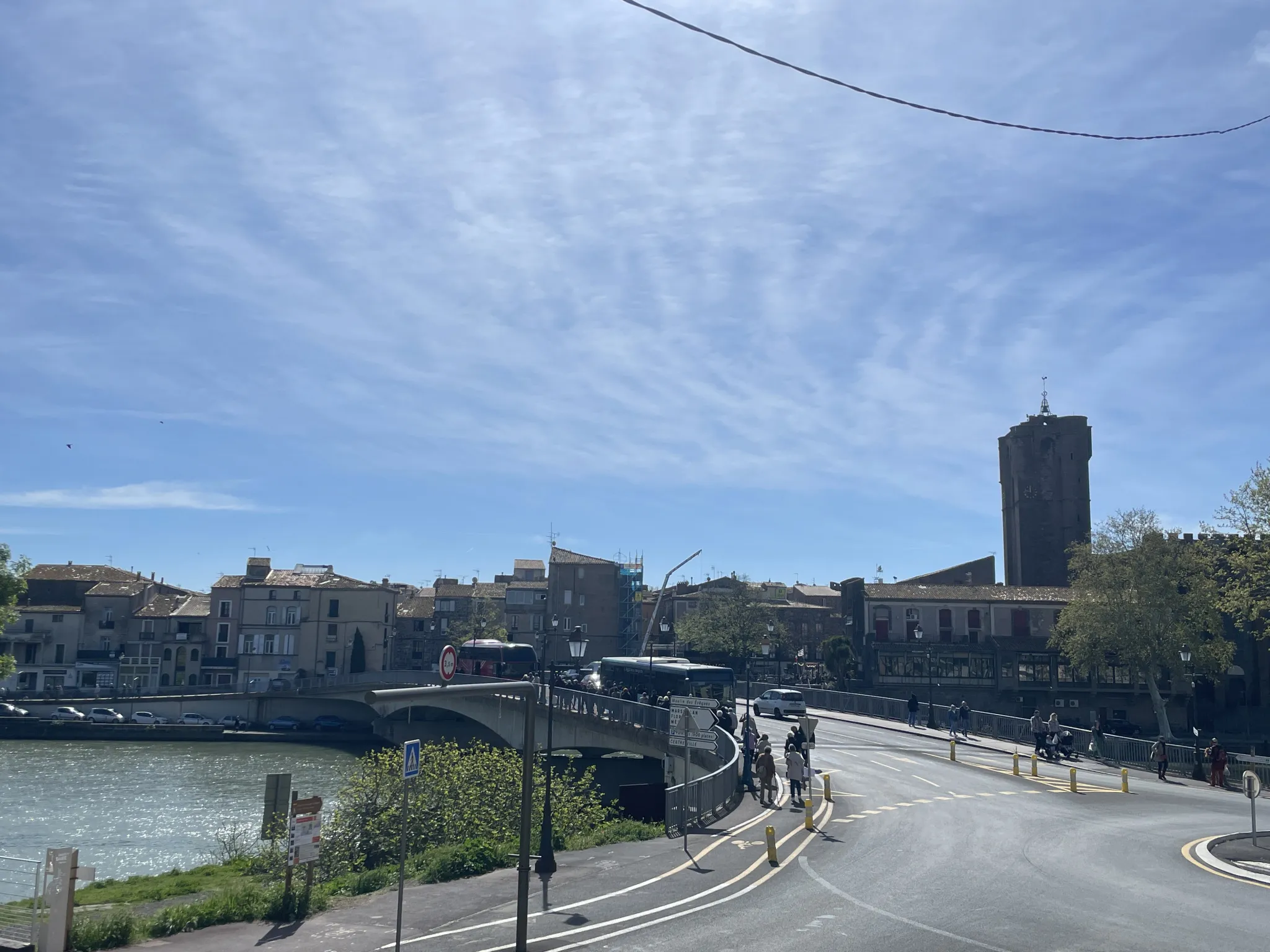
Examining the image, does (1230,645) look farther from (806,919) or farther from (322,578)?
(322,578)

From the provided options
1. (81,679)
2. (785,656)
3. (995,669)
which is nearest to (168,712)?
(81,679)

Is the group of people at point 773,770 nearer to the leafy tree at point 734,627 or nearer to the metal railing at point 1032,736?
the metal railing at point 1032,736

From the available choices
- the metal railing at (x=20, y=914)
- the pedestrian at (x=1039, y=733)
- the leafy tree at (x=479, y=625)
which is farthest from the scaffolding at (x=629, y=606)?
the metal railing at (x=20, y=914)

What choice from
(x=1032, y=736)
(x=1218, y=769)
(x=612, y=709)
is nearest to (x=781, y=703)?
(x=1032, y=736)

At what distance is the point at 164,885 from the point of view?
23844 millimetres

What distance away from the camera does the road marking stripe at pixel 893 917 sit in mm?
14258

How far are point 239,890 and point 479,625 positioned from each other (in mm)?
77871

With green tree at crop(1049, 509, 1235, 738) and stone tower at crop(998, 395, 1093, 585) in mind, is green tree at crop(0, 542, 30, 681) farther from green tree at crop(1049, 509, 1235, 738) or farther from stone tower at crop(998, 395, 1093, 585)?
stone tower at crop(998, 395, 1093, 585)

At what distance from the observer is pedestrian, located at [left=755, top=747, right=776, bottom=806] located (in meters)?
27.9

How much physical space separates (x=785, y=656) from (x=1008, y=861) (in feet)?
274

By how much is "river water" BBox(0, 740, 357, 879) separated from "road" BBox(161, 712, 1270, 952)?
779 inches

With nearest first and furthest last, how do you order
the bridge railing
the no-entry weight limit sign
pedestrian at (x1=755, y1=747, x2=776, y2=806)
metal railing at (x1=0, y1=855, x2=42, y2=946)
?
1. the no-entry weight limit sign
2. metal railing at (x1=0, y1=855, x2=42, y2=946)
3. pedestrian at (x1=755, y1=747, x2=776, y2=806)
4. the bridge railing

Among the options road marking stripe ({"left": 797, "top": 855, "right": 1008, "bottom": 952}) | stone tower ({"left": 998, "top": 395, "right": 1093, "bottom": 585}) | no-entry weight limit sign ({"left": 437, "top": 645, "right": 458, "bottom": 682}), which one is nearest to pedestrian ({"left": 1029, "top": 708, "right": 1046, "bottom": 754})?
road marking stripe ({"left": 797, "top": 855, "right": 1008, "bottom": 952})

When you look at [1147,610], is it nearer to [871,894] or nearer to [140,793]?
[871,894]
